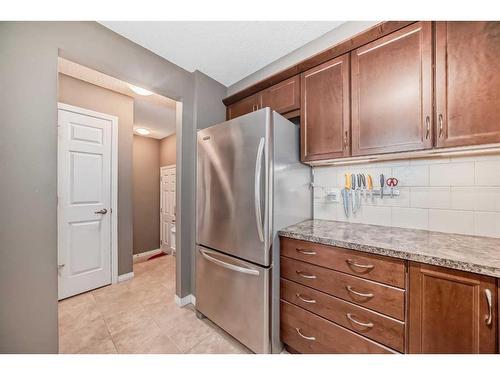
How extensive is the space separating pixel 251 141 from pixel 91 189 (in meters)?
2.17

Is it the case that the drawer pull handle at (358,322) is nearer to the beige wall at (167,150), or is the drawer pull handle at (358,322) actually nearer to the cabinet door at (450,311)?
the cabinet door at (450,311)

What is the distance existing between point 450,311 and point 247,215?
3.57 ft

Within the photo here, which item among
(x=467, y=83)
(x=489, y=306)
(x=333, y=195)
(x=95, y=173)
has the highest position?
(x=467, y=83)

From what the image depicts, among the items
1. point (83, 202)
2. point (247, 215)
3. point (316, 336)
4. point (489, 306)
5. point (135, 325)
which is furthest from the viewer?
point (83, 202)

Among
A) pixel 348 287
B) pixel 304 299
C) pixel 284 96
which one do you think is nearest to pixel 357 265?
pixel 348 287

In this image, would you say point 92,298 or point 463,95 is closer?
point 463,95

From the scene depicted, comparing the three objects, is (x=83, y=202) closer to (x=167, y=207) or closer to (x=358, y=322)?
(x=167, y=207)

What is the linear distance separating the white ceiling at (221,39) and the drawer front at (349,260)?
5.16 feet

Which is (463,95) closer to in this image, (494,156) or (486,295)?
(494,156)

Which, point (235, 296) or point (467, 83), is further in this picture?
point (235, 296)

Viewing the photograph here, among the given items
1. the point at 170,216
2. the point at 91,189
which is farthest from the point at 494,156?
the point at 170,216

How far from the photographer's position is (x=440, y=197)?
1.29m

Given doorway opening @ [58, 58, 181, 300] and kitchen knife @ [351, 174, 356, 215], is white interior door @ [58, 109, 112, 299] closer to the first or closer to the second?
doorway opening @ [58, 58, 181, 300]

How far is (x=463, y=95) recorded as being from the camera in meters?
1.00
